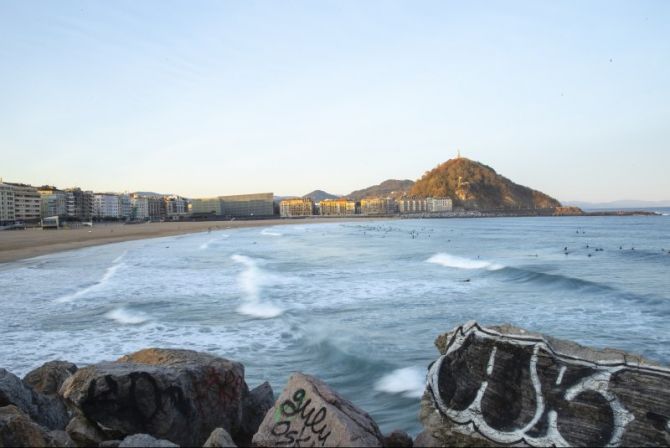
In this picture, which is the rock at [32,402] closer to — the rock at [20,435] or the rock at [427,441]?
the rock at [20,435]

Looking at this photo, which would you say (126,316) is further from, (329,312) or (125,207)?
(125,207)

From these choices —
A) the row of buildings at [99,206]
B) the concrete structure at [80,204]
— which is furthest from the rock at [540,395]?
the concrete structure at [80,204]

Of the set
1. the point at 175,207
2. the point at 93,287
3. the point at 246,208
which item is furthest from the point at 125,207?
the point at 93,287

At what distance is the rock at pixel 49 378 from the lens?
A: 21.2 ft

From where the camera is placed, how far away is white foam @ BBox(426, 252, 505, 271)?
89.1ft

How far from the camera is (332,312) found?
48.7 feet

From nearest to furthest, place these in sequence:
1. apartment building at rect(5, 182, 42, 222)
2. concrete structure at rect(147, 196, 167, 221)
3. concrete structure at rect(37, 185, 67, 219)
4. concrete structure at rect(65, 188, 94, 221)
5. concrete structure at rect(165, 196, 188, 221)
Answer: apartment building at rect(5, 182, 42, 222) → concrete structure at rect(37, 185, 67, 219) → concrete structure at rect(65, 188, 94, 221) → concrete structure at rect(147, 196, 167, 221) → concrete structure at rect(165, 196, 188, 221)

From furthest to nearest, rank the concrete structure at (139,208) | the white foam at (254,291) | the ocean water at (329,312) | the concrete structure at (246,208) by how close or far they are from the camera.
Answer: the concrete structure at (246,208)
the concrete structure at (139,208)
the white foam at (254,291)
the ocean water at (329,312)

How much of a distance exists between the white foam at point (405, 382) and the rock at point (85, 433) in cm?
502

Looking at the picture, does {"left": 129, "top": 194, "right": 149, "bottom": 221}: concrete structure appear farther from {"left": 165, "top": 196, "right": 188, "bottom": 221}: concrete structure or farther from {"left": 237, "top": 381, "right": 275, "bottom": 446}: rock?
{"left": 237, "top": 381, "right": 275, "bottom": 446}: rock

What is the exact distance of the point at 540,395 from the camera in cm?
413

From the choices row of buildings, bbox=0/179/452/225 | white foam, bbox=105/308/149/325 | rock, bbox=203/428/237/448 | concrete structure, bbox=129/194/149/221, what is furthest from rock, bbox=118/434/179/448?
concrete structure, bbox=129/194/149/221

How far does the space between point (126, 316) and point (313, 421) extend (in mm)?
11396

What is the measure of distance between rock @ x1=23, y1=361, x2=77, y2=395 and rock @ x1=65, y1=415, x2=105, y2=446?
7.20ft
